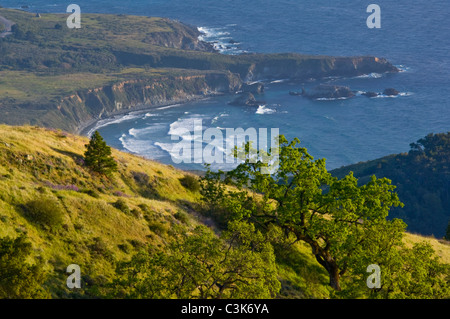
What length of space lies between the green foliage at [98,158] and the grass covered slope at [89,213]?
80 centimetres

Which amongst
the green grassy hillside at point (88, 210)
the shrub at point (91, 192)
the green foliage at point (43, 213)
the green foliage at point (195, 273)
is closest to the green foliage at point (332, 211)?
the green grassy hillside at point (88, 210)

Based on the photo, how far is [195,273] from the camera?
117 ft

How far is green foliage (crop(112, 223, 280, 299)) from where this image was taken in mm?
35406

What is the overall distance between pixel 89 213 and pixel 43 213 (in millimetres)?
4440

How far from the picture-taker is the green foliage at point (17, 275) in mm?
32219

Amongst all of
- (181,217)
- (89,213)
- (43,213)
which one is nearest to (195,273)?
(43,213)

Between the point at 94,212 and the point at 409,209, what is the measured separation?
11656 centimetres

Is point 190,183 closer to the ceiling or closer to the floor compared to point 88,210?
closer to the floor

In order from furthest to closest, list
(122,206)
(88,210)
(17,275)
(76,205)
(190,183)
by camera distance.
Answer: (190,183) → (122,206) → (88,210) → (76,205) → (17,275)

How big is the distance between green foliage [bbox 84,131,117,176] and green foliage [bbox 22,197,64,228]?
13.1m
